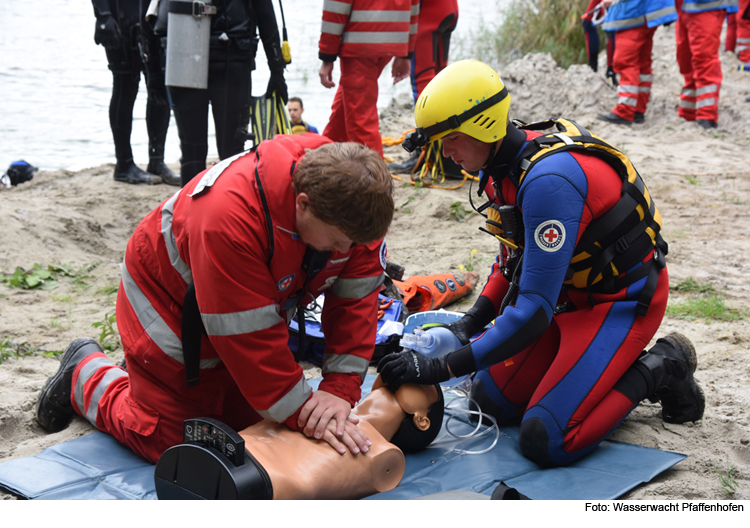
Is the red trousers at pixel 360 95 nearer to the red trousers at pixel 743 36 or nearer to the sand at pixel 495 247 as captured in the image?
the sand at pixel 495 247

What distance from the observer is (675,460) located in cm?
220

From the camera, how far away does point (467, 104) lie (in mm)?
2328

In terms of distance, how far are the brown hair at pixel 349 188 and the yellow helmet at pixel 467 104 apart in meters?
0.77

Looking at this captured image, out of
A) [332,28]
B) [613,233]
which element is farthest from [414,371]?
[332,28]

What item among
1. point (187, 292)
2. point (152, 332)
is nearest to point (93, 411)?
point (152, 332)

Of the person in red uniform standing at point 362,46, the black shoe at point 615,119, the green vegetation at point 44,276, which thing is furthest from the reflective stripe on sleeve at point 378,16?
the black shoe at point 615,119

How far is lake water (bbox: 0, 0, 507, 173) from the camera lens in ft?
30.3

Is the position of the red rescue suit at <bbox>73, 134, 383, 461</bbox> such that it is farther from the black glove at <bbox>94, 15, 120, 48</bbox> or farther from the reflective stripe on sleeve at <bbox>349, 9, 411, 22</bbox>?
the black glove at <bbox>94, 15, 120, 48</bbox>

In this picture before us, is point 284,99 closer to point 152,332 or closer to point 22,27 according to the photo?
point 152,332

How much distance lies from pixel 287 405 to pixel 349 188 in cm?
72

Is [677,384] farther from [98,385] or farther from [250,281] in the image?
[98,385]

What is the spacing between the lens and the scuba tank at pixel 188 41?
3857mm

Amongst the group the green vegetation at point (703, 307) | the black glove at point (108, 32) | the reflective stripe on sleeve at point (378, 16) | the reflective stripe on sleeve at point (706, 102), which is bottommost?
the green vegetation at point (703, 307)

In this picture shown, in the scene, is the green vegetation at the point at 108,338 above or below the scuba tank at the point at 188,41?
below
